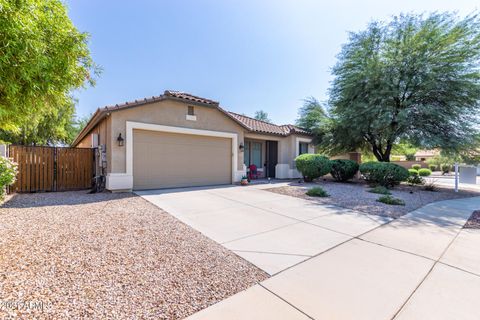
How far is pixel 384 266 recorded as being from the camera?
3004mm

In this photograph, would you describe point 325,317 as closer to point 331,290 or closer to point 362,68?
point 331,290

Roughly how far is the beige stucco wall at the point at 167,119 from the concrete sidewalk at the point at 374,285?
25.7ft

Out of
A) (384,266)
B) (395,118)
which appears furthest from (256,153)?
(384,266)

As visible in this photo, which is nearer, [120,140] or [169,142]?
[120,140]

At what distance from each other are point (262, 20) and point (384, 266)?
1093 centimetres

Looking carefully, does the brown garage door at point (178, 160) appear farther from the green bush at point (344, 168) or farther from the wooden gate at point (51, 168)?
the green bush at point (344, 168)

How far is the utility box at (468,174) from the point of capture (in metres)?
10.8

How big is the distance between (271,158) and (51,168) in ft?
39.7

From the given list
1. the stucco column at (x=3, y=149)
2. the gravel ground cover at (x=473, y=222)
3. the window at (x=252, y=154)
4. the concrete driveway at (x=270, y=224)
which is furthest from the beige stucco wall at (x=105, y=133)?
the gravel ground cover at (x=473, y=222)

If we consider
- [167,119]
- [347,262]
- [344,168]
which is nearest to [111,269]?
[347,262]

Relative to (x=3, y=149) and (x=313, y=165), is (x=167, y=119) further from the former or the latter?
(x=313, y=165)

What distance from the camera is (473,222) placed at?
17.7 ft

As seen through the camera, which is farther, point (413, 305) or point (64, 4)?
point (64, 4)

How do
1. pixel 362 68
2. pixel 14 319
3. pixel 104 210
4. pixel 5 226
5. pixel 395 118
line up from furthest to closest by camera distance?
pixel 362 68, pixel 395 118, pixel 104 210, pixel 5 226, pixel 14 319
